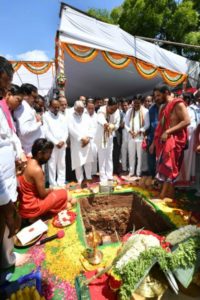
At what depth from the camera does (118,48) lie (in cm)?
697

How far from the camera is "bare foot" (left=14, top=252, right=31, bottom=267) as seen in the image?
2490mm

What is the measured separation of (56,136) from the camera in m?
4.76

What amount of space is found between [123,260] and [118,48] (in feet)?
21.2

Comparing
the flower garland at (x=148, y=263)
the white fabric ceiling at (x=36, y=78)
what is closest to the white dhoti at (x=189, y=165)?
the flower garland at (x=148, y=263)

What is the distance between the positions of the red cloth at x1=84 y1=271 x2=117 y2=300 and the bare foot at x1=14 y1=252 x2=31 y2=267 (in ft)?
A: 2.68

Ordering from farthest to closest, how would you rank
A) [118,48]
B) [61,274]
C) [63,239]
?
1. [118,48]
2. [63,239]
3. [61,274]

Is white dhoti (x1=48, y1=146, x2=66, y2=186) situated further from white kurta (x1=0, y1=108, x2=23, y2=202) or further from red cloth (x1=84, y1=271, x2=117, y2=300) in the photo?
red cloth (x1=84, y1=271, x2=117, y2=300)

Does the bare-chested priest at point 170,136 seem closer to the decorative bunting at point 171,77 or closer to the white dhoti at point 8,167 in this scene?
the white dhoti at point 8,167

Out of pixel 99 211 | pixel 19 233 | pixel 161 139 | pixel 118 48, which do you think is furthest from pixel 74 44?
pixel 19 233

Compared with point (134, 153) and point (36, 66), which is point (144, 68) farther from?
point (36, 66)

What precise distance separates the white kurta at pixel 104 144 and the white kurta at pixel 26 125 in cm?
141

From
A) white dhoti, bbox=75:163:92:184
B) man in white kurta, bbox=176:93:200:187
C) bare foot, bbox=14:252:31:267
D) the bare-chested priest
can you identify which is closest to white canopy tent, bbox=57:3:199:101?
white dhoti, bbox=75:163:92:184

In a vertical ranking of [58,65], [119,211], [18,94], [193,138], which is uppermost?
[58,65]

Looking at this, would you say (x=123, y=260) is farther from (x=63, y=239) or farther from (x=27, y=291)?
(x=63, y=239)
